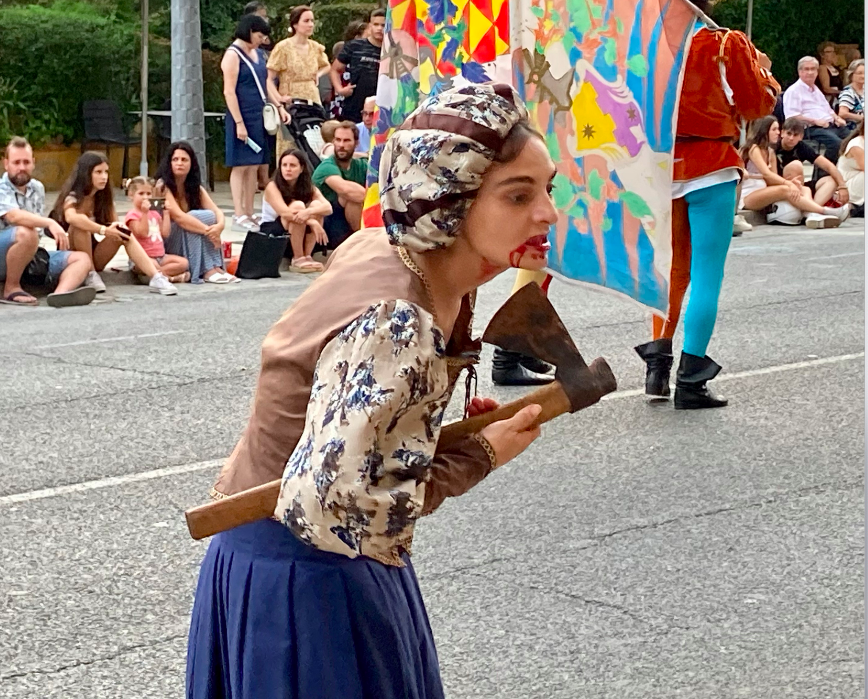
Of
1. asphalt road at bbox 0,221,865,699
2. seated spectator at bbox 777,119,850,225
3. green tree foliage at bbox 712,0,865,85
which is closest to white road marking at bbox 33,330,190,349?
asphalt road at bbox 0,221,865,699

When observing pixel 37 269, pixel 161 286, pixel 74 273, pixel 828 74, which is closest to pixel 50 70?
pixel 161 286

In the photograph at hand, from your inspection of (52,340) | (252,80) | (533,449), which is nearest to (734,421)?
(533,449)

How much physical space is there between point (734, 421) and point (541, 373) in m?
1.20

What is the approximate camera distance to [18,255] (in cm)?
1184

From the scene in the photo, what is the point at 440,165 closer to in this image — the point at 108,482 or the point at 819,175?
the point at 108,482

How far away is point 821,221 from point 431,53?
11.7 metres

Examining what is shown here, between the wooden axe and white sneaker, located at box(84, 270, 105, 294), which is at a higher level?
the wooden axe

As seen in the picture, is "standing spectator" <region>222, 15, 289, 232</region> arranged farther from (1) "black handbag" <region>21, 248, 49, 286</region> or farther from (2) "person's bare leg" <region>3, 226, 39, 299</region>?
(2) "person's bare leg" <region>3, 226, 39, 299</region>

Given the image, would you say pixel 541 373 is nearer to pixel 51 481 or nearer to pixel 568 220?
pixel 568 220

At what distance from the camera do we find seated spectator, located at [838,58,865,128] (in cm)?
2131

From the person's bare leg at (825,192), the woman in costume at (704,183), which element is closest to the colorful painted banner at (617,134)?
the woman in costume at (704,183)

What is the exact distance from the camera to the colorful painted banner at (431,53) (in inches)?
266

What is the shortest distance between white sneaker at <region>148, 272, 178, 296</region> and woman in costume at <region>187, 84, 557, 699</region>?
999 centimetres

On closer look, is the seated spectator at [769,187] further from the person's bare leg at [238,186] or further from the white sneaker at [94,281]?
the white sneaker at [94,281]
